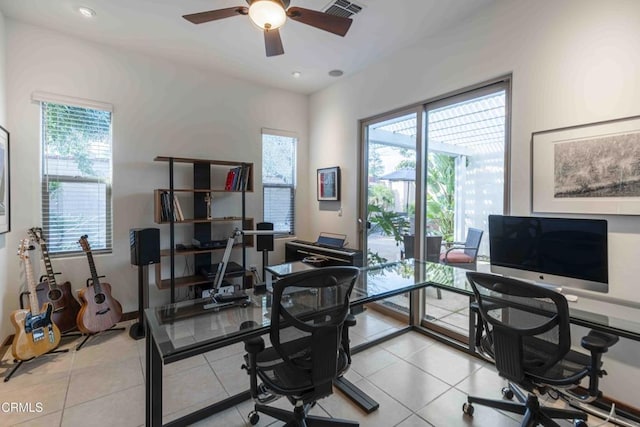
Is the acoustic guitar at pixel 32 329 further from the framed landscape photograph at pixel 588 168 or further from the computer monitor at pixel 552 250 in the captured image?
the framed landscape photograph at pixel 588 168

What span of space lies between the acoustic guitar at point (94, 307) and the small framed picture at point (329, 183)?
290 centimetres

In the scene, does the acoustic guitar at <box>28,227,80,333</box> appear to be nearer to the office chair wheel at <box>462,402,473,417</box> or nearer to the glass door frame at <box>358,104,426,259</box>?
the glass door frame at <box>358,104,426,259</box>

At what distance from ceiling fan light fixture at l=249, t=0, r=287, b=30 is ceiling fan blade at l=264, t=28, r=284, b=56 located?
0.41ft

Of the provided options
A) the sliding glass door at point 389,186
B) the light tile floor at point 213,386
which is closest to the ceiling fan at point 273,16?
the sliding glass door at point 389,186

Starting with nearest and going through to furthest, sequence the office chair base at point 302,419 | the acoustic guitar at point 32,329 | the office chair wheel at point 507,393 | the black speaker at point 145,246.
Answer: the office chair base at point 302,419, the office chair wheel at point 507,393, the acoustic guitar at point 32,329, the black speaker at point 145,246

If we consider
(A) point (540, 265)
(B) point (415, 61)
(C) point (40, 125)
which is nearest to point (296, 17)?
(B) point (415, 61)

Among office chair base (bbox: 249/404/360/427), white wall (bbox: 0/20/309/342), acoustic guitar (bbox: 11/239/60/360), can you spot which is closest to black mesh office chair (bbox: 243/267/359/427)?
office chair base (bbox: 249/404/360/427)

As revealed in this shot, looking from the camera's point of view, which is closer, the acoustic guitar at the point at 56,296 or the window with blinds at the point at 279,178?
the acoustic guitar at the point at 56,296

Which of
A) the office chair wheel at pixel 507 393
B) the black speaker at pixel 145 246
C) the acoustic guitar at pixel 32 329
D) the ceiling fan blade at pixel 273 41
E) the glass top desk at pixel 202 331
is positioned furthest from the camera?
the black speaker at pixel 145 246

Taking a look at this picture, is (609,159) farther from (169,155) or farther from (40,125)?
(40,125)

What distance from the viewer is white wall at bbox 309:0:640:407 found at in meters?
1.96

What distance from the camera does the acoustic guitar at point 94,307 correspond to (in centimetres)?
292

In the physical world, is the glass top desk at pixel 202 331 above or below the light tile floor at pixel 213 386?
above

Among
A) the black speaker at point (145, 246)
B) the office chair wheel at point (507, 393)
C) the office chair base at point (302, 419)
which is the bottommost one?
the office chair wheel at point (507, 393)
